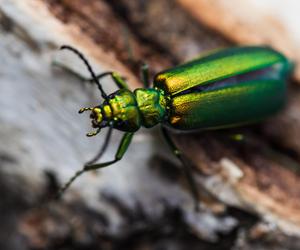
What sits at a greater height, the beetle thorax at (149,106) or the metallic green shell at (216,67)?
the metallic green shell at (216,67)

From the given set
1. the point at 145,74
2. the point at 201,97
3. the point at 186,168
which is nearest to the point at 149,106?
the point at 145,74

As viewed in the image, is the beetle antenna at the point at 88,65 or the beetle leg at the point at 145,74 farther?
the beetle leg at the point at 145,74

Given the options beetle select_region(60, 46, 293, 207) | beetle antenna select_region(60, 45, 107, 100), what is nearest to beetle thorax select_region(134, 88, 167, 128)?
beetle select_region(60, 46, 293, 207)

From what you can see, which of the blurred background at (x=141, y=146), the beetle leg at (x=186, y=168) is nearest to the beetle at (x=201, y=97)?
the beetle leg at (x=186, y=168)

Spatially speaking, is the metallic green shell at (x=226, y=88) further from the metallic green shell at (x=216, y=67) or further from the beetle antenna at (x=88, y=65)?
the beetle antenna at (x=88, y=65)

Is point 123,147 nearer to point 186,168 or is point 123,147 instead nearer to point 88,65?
point 186,168

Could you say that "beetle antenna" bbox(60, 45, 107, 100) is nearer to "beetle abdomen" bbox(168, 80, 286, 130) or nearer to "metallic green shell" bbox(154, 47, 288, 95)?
"metallic green shell" bbox(154, 47, 288, 95)
